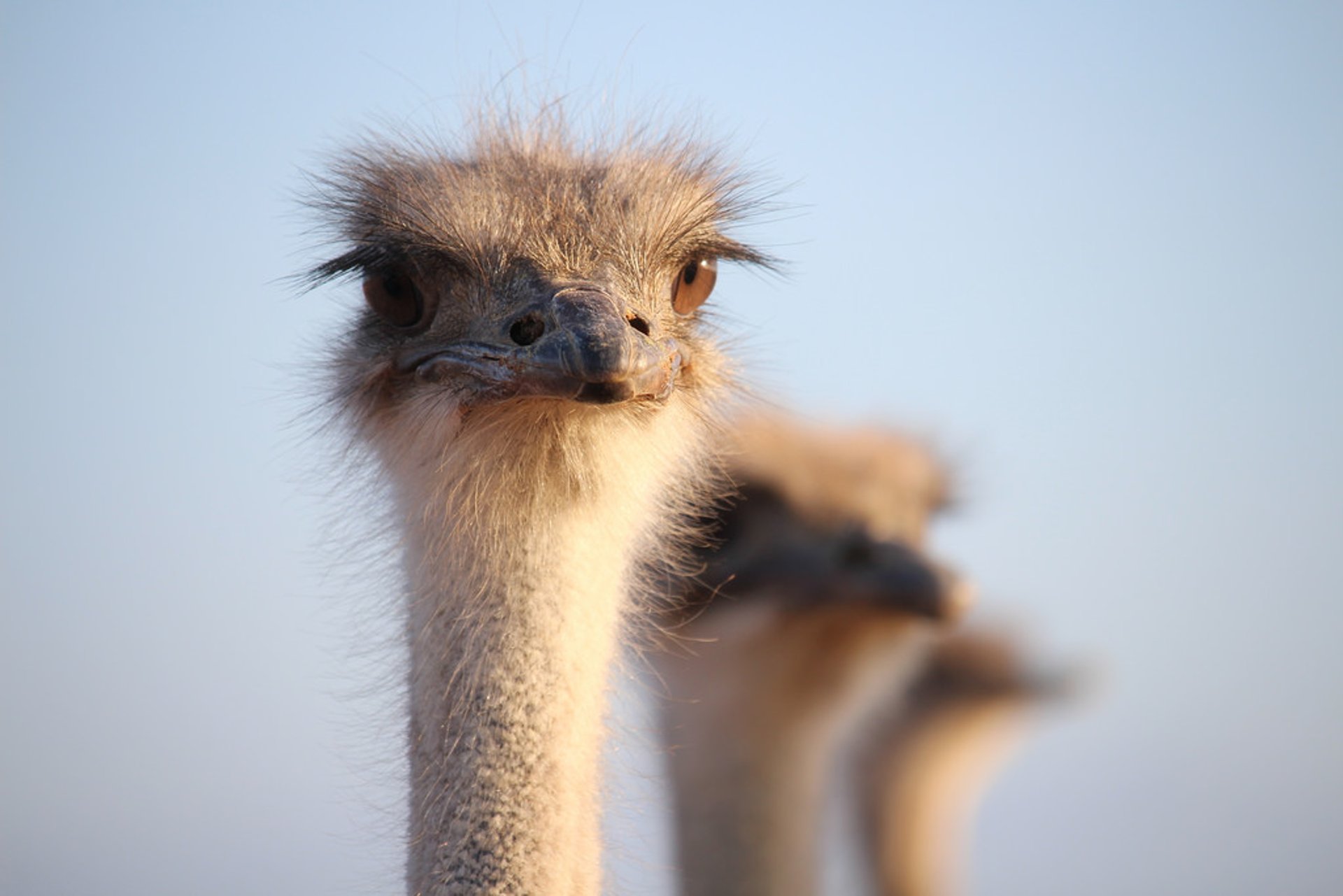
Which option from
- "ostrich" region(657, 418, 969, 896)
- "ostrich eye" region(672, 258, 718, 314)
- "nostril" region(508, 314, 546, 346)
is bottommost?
"nostril" region(508, 314, 546, 346)

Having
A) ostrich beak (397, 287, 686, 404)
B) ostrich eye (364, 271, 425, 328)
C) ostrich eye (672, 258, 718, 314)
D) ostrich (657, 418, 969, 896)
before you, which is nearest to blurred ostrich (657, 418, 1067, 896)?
ostrich (657, 418, 969, 896)

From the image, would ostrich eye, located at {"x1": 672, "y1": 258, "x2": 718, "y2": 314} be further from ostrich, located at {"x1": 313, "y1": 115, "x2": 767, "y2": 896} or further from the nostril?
the nostril

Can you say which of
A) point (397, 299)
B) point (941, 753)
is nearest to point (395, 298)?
point (397, 299)

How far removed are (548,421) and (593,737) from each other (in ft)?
1.91

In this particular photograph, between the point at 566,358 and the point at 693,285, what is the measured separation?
797mm

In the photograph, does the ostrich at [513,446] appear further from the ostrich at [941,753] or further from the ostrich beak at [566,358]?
the ostrich at [941,753]

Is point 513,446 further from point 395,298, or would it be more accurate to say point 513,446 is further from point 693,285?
point 693,285

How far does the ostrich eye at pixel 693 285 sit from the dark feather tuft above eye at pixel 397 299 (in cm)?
50

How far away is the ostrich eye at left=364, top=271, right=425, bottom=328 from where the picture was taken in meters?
3.22

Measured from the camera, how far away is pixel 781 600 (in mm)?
5703

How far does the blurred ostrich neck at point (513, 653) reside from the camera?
118 inches

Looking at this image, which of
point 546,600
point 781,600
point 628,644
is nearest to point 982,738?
point 781,600

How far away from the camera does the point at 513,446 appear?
10.3ft

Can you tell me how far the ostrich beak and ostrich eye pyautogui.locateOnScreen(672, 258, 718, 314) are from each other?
33cm
